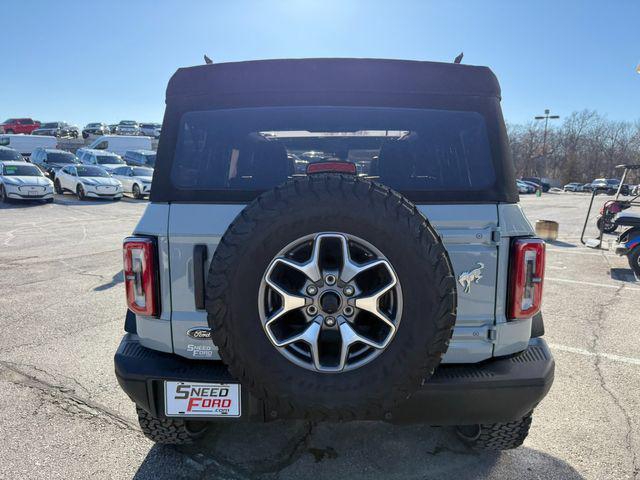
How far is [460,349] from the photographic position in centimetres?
210

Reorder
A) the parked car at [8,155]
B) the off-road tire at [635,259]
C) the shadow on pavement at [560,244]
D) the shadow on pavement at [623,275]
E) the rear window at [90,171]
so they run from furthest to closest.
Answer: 1. the parked car at [8,155]
2. the rear window at [90,171]
3. the shadow on pavement at [560,244]
4. the off-road tire at [635,259]
5. the shadow on pavement at [623,275]

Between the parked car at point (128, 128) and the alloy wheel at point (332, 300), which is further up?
the parked car at point (128, 128)

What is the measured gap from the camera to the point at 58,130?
146 feet

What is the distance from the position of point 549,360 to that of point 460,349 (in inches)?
18.1

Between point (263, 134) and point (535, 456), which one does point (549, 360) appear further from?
point (263, 134)

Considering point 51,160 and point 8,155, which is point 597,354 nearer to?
point 8,155

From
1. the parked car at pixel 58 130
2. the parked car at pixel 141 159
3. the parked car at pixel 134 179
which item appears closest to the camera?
the parked car at pixel 134 179

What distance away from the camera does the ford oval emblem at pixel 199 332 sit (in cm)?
208

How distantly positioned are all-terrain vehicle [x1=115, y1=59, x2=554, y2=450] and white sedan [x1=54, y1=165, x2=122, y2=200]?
746 inches

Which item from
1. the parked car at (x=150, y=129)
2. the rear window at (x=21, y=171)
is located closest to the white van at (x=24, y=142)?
the parked car at (x=150, y=129)

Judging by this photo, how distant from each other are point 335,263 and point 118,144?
1329 inches

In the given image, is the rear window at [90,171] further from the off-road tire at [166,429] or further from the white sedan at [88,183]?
the off-road tire at [166,429]

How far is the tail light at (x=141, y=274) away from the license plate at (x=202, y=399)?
38cm

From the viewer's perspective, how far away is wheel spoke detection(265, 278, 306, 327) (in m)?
1.75
